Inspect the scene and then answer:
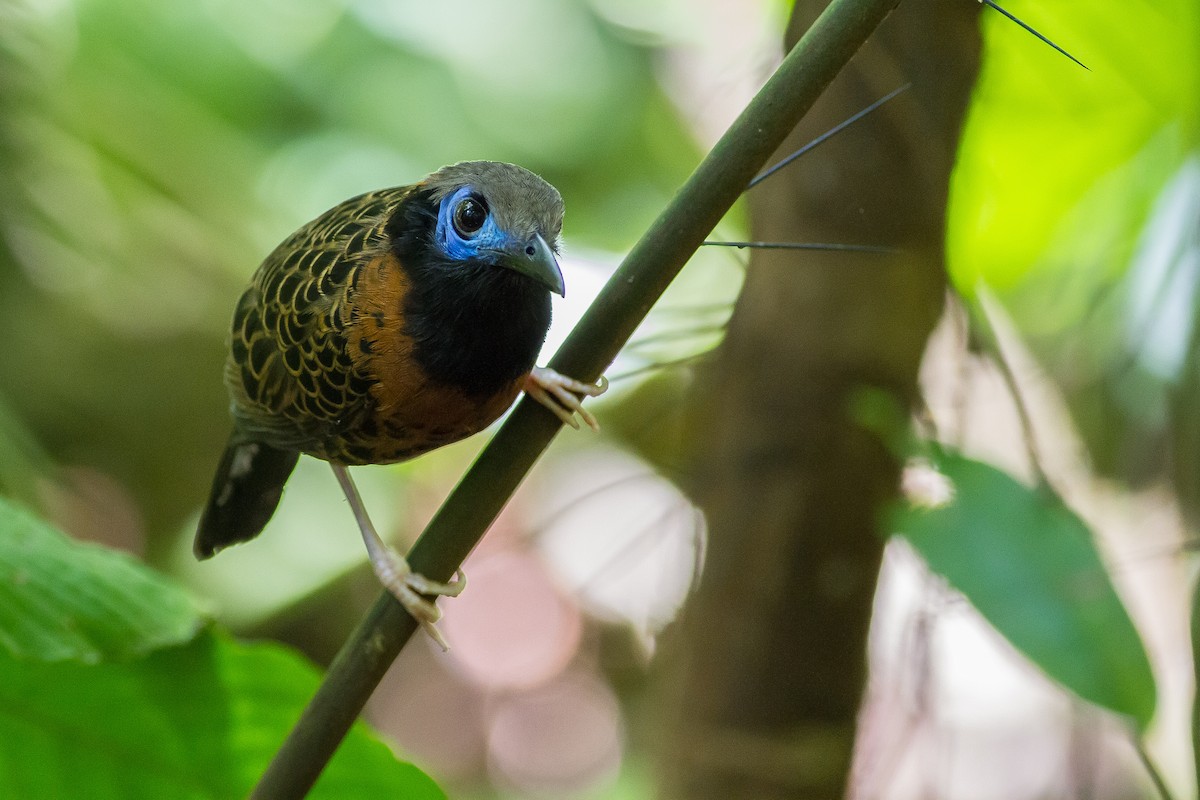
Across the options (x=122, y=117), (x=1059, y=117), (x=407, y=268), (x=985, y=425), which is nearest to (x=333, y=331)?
(x=407, y=268)

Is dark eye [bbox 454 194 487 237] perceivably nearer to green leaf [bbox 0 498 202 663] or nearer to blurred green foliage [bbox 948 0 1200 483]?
green leaf [bbox 0 498 202 663]

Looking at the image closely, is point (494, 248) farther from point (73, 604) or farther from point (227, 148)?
point (227, 148)

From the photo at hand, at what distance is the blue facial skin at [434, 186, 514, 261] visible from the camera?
4.46 feet

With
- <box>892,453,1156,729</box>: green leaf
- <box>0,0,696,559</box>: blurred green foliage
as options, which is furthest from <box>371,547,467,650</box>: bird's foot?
<box>0,0,696,559</box>: blurred green foliage

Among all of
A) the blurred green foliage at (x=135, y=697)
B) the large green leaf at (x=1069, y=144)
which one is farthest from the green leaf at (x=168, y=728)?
the large green leaf at (x=1069, y=144)

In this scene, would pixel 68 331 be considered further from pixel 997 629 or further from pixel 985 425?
pixel 997 629

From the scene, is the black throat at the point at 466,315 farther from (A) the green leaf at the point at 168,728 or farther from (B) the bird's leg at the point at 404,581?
(A) the green leaf at the point at 168,728

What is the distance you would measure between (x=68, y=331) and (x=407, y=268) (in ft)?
10.5

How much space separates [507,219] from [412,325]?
10.1 inches

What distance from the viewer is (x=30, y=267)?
383 centimetres

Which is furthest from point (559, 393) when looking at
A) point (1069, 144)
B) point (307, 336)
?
point (1069, 144)

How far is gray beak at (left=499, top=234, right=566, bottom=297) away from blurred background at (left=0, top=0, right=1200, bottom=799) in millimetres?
745

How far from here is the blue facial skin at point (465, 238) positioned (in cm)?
136

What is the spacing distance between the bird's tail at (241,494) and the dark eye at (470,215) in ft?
2.61
